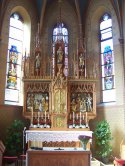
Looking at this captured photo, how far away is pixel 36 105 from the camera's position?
12.4 meters

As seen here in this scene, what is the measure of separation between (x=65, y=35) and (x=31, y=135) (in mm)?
6843

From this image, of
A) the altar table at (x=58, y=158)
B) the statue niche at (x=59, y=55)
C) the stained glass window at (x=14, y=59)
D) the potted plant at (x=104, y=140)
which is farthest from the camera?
the stained glass window at (x=14, y=59)

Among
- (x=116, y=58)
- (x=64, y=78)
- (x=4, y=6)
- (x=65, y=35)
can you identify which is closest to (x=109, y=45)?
(x=116, y=58)

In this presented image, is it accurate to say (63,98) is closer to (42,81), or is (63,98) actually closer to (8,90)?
(42,81)

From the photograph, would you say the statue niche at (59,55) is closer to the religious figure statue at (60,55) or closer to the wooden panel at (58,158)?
the religious figure statue at (60,55)

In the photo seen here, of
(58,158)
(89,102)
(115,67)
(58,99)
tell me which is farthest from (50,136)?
(115,67)

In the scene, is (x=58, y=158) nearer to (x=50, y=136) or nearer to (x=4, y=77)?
(x=50, y=136)

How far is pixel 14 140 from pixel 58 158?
473 centimetres

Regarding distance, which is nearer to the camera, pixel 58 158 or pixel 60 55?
pixel 58 158

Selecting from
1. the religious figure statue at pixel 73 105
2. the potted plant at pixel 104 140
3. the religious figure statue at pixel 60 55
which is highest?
the religious figure statue at pixel 60 55

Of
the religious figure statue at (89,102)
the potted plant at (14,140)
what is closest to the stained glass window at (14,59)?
the potted plant at (14,140)

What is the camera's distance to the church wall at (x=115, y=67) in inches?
505

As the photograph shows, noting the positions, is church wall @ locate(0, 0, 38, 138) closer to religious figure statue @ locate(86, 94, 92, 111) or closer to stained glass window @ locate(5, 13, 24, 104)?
stained glass window @ locate(5, 13, 24, 104)

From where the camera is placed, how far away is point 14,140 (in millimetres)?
11664
